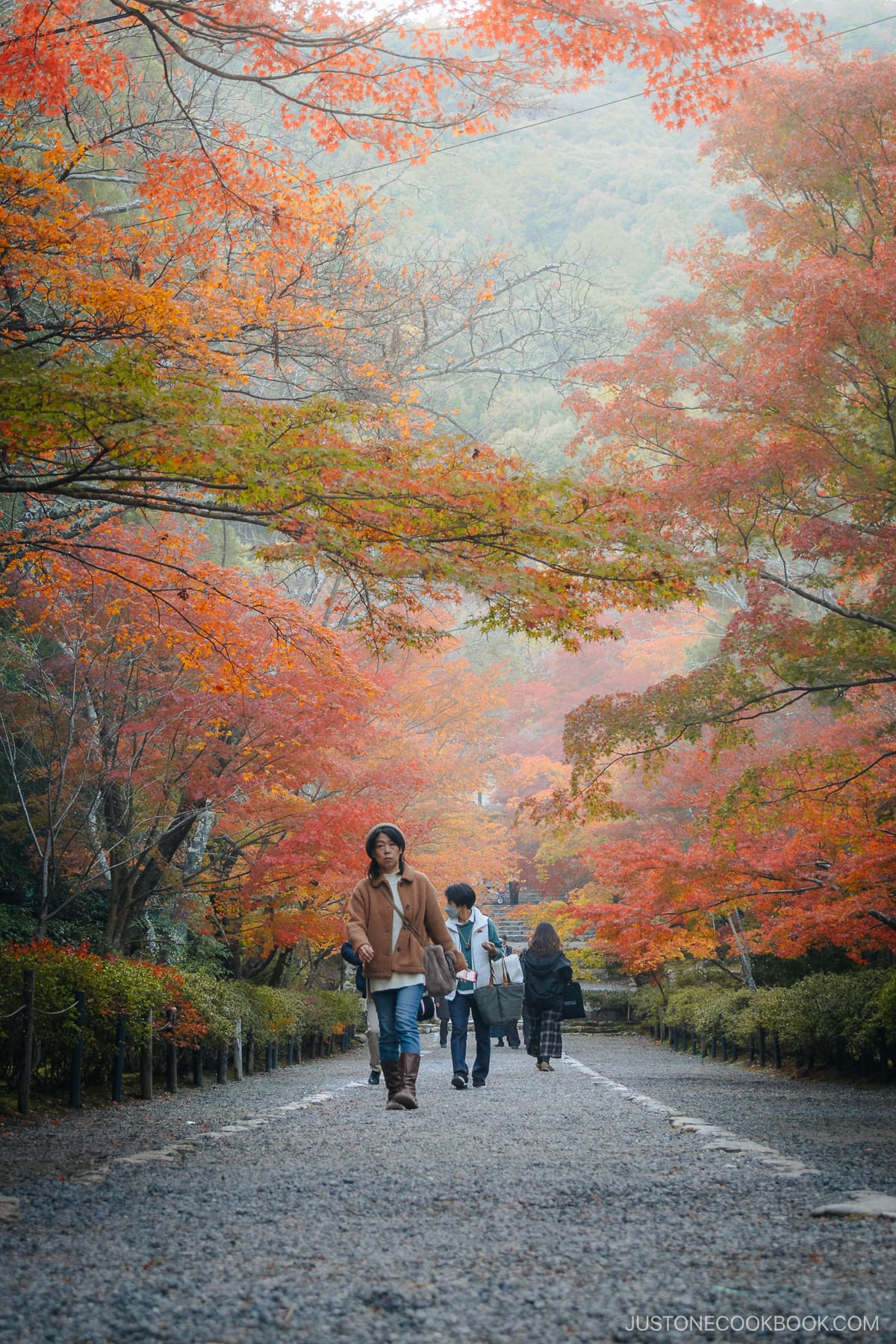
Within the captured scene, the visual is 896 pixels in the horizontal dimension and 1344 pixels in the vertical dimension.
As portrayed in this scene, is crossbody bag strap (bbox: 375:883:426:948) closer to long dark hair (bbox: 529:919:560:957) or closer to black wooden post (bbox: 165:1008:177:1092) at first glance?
long dark hair (bbox: 529:919:560:957)

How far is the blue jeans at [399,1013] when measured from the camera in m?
5.73

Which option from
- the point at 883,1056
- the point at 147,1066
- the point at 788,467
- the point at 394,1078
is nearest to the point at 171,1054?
the point at 147,1066

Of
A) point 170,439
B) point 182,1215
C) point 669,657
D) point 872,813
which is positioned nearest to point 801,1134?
point 182,1215

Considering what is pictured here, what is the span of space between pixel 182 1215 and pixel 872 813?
9.01 meters

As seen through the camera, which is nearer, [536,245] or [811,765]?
[811,765]

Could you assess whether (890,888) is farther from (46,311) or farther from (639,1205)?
(46,311)

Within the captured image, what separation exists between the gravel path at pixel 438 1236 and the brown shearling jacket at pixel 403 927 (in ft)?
2.89

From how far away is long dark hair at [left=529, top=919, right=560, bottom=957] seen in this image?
9.46 metres

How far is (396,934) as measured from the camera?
Answer: 577cm

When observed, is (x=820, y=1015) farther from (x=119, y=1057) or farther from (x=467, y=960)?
(x=119, y=1057)

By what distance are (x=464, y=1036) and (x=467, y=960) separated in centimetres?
72

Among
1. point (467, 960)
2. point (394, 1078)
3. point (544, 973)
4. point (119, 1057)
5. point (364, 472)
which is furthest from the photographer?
point (544, 973)

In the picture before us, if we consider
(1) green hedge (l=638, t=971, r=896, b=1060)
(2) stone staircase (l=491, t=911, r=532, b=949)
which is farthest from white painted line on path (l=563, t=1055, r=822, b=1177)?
(2) stone staircase (l=491, t=911, r=532, b=949)

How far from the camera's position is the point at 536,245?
138 feet
